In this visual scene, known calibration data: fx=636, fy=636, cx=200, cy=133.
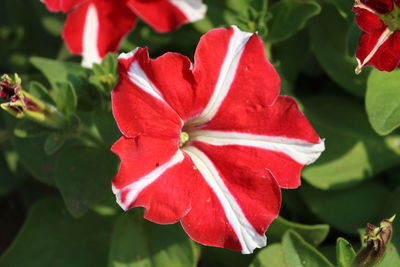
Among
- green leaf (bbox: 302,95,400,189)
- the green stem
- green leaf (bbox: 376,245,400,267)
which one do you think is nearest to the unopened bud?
green leaf (bbox: 376,245,400,267)

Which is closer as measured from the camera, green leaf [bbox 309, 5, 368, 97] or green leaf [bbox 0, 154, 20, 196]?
green leaf [bbox 309, 5, 368, 97]

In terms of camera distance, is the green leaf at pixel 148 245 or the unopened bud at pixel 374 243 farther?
the green leaf at pixel 148 245

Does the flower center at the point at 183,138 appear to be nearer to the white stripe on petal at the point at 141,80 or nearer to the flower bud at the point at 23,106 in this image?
the white stripe on petal at the point at 141,80

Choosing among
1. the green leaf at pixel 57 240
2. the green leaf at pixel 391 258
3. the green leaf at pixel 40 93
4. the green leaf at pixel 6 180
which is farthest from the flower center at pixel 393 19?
the green leaf at pixel 6 180

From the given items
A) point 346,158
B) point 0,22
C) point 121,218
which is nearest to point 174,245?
point 121,218

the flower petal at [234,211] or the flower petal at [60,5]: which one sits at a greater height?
the flower petal at [60,5]

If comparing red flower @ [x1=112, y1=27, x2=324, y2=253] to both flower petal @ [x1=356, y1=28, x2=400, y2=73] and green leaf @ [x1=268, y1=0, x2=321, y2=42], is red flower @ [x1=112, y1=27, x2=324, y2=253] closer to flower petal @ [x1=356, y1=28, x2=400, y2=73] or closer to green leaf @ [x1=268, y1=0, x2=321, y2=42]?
flower petal @ [x1=356, y1=28, x2=400, y2=73]
